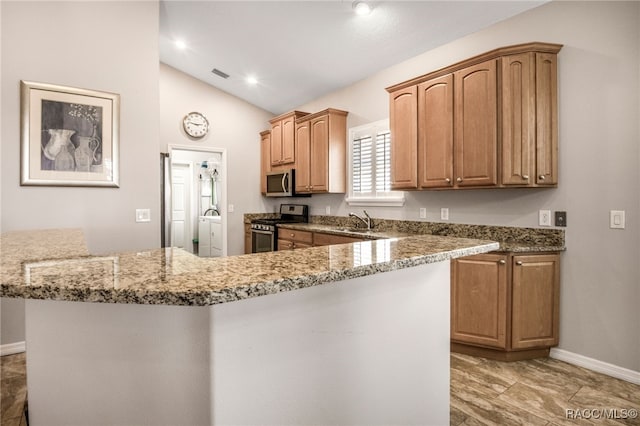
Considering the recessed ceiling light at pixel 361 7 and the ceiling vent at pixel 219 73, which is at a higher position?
the ceiling vent at pixel 219 73

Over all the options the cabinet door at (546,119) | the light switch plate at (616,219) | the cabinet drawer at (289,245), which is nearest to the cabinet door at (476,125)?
the cabinet door at (546,119)

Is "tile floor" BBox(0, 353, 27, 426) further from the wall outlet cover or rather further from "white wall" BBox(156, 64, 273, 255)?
the wall outlet cover

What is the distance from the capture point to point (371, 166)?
4039 millimetres

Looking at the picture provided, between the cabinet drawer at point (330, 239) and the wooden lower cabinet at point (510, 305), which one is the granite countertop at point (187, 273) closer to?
the wooden lower cabinet at point (510, 305)

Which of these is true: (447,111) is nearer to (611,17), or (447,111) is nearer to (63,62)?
(611,17)

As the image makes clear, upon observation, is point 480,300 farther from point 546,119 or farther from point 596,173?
point 546,119

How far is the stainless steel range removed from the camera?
4.73 m

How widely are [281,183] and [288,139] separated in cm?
65

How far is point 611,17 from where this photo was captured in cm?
231

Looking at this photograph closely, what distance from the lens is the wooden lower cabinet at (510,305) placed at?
247 cm

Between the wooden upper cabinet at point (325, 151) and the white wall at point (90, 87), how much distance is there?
77.2 inches

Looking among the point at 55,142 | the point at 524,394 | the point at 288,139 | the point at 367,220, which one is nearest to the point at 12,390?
the point at 55,142

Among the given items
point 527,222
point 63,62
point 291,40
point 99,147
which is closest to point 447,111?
point 527,222

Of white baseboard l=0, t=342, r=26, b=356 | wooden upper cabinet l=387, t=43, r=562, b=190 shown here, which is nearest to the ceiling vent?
wooden upper cabinet l=387, t=43, r=562, b=190
